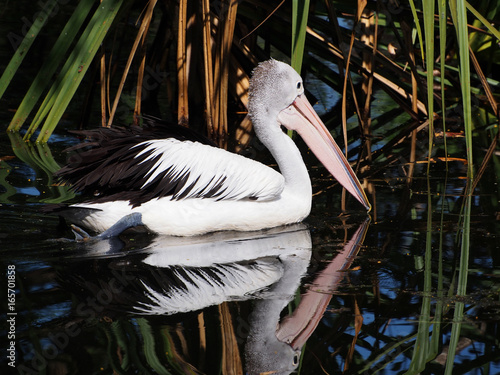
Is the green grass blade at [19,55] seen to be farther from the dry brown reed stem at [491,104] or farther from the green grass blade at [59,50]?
the dry brown reed stem at [491,104]

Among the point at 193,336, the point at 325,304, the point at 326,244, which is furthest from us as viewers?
the point at 326,244

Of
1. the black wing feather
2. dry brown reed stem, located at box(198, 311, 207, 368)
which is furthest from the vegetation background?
dry brown reed stem, located at box(198, 311, 207, 368)

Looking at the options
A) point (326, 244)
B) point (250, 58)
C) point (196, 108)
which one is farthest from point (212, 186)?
point (196, 108)

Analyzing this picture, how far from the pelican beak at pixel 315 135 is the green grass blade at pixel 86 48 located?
5.01 ft

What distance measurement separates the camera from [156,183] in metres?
4.52

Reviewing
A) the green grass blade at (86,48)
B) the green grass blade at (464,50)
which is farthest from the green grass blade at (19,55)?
the green grass blade at (464,50)

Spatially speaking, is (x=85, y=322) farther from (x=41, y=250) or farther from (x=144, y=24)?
(x=144, y=24)

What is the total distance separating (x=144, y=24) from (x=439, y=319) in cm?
342

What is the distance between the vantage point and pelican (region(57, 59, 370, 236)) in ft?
14.5

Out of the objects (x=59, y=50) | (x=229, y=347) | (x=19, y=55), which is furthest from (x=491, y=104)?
(x=229, y=347)

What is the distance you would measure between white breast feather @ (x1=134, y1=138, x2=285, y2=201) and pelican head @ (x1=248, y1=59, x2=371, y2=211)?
1.42 ft

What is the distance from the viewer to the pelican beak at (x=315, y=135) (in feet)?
16.7

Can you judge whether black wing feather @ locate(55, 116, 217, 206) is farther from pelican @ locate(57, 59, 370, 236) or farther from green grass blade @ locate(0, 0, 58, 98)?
green grass blade @ locate(0, 0, 58, 98)

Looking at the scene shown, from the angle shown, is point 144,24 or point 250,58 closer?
point 144,24
